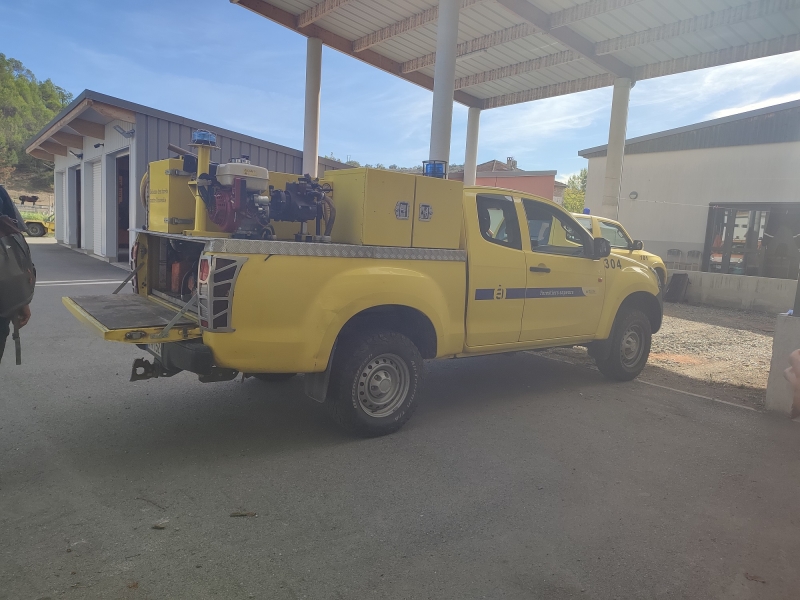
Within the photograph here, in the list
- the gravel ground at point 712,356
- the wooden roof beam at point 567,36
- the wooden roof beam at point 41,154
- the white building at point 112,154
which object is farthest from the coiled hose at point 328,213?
the wooden roof beam at point 41,154

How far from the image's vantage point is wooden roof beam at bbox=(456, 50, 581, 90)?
1493cm

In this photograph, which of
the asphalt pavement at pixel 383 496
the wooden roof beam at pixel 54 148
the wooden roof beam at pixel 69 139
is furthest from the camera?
the wooden roof beam at pixel 54 148

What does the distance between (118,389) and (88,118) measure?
1271 cm

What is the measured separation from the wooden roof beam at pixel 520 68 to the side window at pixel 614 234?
5757mm

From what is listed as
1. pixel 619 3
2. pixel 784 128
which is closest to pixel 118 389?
pixel 619 3

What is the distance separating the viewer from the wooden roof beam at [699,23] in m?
11.3

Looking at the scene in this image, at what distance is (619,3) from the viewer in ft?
38.6

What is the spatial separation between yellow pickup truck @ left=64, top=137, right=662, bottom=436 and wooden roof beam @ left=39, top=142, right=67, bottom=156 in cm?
1919

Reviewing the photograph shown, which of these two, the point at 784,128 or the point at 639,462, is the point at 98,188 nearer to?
the point at 639,462

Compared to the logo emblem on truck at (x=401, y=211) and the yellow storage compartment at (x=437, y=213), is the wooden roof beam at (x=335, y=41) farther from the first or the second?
the logo emblem on truck at (x=401, y=211)

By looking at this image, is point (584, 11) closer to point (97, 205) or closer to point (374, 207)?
point (374, 207)

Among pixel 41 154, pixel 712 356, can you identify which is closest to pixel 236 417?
pixel 712 356

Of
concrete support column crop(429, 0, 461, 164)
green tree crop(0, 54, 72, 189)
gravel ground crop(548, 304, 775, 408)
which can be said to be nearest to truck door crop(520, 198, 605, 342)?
gravel ground crop(548, 304, 775, 408)

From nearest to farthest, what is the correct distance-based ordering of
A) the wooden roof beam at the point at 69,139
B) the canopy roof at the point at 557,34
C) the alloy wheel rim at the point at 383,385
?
the alloy wheel rim at the point at 383,385 < the canopy roof at the point at 557,34 < the wooden roof beam at the point at 69,139
